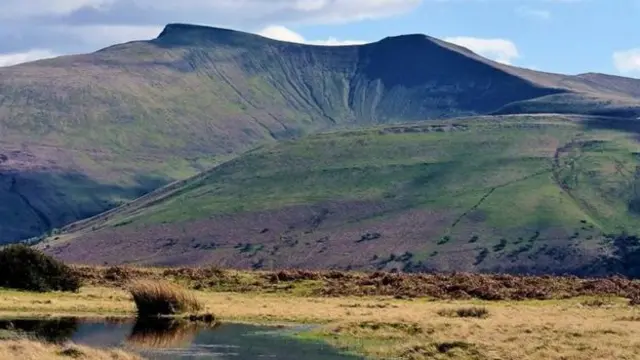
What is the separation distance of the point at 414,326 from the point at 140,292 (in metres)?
13.9

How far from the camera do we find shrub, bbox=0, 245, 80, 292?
6875 cm

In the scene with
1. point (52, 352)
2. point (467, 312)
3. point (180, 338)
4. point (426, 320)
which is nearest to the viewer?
point (52, 352)

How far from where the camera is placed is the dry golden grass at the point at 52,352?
3762cm

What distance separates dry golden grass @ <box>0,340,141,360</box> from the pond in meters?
2.78

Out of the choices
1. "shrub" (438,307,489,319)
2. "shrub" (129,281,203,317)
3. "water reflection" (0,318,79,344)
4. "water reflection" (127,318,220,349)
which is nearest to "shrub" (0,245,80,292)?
"shrub" (129,281,203,317)

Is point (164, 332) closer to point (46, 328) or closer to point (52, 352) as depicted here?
point (46, 328)

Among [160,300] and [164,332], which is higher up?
[160,300]

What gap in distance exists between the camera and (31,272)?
68.8m

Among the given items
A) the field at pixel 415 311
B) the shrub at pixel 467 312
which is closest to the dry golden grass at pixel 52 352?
the field at pixel 415 311

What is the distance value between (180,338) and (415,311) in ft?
51.7

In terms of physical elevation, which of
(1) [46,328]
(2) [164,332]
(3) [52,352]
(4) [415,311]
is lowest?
(4) [415,311]

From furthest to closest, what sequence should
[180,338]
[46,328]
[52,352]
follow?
[46,328]
[180,338]
[52,352]

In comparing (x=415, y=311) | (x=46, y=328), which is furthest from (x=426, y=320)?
(x=46, y=328)

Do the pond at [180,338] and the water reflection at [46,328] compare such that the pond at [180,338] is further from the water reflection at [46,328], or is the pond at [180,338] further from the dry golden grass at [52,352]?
the dry golden grass at [52,352]
